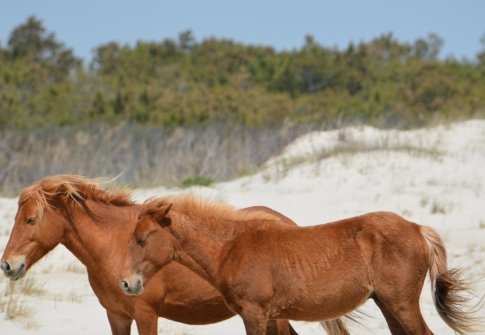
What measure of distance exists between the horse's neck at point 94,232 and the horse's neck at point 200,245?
Answer: 2.52ft

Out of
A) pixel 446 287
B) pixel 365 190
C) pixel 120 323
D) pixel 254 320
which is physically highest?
pixel 446 287

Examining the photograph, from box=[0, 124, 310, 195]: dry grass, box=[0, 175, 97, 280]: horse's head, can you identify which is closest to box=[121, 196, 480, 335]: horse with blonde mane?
box=[0, 175, 97, 280]: horse's head

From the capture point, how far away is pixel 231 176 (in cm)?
2164

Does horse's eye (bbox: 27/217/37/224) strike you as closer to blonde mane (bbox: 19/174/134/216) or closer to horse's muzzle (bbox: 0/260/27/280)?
blonde mane (bbox: 19/174/134/216)

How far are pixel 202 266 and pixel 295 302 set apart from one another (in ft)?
2.53

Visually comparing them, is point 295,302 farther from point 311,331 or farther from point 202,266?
point 311,331

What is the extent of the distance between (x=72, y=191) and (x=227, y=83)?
126ft

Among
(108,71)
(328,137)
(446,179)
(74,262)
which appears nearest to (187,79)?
(108,71)

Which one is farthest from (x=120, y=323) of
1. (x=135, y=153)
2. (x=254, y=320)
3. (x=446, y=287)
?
(x=135, y=153)

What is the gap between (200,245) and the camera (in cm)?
716

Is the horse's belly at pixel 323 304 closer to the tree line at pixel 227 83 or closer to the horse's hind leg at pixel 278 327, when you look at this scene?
the horse's hind leg at pixel 278 327

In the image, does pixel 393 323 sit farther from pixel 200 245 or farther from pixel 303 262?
pixel 200 245

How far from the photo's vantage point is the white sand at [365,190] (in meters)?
11.3

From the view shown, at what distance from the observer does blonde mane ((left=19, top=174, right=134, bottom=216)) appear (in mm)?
7684
